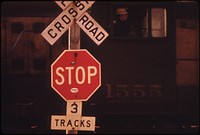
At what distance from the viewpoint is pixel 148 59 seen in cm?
1092

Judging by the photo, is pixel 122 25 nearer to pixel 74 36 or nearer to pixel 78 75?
pixel 74 36

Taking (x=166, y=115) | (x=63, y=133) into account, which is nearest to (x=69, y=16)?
(x=63, y=133)

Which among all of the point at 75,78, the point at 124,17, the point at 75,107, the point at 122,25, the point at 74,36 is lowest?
the point at 75,107

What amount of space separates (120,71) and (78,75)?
5260mm

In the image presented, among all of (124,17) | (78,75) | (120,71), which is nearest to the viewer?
(78,75)

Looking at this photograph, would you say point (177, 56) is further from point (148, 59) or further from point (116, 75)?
point (116, 75)

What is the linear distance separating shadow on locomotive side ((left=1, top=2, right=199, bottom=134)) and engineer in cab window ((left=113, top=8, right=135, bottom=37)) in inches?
3.4

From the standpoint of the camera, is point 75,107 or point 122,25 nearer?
point 75,107

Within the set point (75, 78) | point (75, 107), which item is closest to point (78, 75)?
point (75, 78)

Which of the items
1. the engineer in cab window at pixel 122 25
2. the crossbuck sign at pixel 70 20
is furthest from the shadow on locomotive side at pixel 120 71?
the crossbuck sign at pixel 70 20

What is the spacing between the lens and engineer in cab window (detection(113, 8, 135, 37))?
1094 cm

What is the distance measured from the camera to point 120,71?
35.4 ft

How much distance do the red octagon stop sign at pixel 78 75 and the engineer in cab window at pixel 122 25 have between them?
538 cm

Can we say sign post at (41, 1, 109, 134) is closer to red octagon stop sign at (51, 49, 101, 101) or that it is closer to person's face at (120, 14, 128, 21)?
red octagon stop sign at (51, 49, 101, 101)
